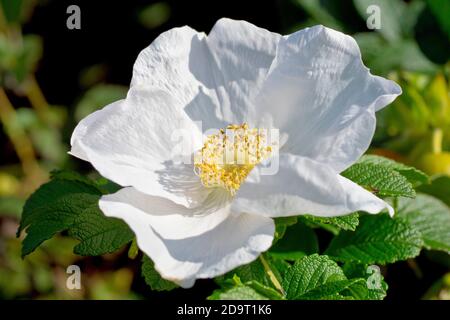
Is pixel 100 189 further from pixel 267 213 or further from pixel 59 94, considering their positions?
pixel 59 94

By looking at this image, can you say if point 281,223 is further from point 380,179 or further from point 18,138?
point 18,138

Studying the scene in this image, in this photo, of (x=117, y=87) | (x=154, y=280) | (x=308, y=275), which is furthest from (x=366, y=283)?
(x=117, y=87)

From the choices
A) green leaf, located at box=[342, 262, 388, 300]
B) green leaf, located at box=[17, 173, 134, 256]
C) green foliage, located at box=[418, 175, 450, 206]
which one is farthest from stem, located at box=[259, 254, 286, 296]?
green foliage, located at box=[418, 175, 450, 206]

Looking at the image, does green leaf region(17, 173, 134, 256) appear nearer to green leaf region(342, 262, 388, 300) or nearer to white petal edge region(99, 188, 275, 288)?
white petal edge region(99, 188, 275, 288)

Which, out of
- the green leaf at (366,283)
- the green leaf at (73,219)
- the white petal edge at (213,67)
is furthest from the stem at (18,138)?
the green leaf at (366,283)

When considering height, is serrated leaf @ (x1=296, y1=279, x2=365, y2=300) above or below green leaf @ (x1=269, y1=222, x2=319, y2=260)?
above

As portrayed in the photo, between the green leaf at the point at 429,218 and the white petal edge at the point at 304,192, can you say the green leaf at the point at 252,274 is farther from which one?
the green leaf at the point at 429,218
